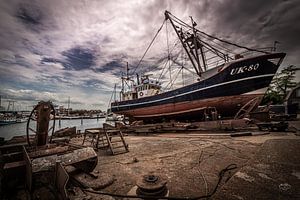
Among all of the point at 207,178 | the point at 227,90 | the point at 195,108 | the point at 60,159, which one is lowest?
the point at 207,178

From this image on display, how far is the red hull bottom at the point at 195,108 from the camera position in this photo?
11470 millimetres

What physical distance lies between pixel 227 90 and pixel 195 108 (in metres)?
3.08

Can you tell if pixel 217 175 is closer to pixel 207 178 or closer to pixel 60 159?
pixel 207 178

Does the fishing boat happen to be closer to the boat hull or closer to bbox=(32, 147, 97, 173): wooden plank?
the boat hull

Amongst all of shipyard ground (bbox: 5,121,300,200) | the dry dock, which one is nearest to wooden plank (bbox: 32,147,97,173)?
shipyard ground (bbox: 5,121,300,200)

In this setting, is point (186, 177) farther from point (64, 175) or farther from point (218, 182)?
point (64, 175)

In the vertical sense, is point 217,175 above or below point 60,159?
below

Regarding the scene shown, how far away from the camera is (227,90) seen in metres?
11.6

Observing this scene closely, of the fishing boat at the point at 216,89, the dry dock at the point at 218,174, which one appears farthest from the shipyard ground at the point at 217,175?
the fishing boat at the point at 216,89

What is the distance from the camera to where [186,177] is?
2.92 meters

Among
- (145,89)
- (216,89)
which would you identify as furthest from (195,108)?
(145,89)

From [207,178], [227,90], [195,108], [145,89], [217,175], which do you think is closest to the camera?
[207,178]

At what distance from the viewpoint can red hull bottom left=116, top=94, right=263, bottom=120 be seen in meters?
11.5

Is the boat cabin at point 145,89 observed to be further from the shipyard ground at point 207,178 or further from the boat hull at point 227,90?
the shipyard ground at point 207,178
